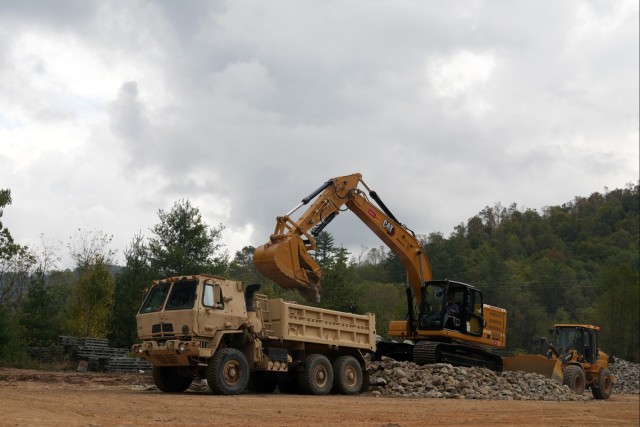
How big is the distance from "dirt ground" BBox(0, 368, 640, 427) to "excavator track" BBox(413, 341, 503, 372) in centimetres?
368

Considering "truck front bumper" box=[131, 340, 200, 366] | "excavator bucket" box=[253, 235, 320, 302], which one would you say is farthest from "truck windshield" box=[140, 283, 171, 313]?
"excavator bucket" box=[253, 235, 320, 302]

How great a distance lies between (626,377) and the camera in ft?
132

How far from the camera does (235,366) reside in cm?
1686

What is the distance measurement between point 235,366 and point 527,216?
116 meters

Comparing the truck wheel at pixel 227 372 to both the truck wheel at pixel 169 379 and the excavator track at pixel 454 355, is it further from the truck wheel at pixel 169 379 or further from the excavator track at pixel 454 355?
the excavator track at pixel 454 355

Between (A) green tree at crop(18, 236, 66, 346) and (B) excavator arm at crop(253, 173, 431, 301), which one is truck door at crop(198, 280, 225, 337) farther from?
(A) green tree at crop(18, 236, 66, 346)

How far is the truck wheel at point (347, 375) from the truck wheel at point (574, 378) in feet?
31.9

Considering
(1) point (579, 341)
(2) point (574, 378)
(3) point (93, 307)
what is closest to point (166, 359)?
(2) point (574, 378)

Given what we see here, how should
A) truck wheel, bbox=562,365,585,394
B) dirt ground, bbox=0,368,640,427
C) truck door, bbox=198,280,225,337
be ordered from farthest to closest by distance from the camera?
truck wheel, bbox=562,365,585,394, truck door, bbox=198,280,225,337, dirt ground, bbox=0,368,640,427

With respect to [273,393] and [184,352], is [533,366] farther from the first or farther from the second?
[184,352]

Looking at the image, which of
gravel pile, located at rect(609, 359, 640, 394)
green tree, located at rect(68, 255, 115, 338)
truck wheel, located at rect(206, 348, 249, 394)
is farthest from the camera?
gravel pile, located at rect(609, 359, 640, 394)

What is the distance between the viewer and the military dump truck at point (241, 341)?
54.0ft

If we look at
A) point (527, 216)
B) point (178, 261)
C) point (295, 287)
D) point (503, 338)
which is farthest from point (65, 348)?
point (527, 216)

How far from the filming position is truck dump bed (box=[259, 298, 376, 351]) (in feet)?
60.1
